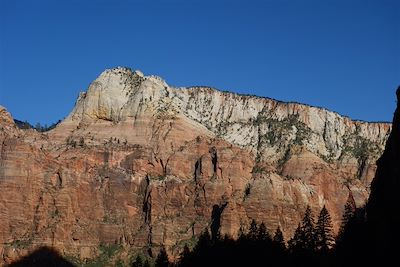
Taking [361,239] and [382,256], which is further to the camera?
[361,239]

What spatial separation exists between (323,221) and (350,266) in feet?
53.5

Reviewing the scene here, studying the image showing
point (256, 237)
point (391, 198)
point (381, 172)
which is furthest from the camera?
point (256, 237)

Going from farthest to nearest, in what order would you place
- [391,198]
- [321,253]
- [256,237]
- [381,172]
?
[256,237] < [321,253] < [381,172] < [391,198]

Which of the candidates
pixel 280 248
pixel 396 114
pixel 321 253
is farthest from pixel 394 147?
pixel 280 248

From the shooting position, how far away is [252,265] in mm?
160625

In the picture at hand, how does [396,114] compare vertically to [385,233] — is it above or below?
above

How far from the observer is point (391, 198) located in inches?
4722

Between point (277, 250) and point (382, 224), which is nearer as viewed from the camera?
point (382, 224)

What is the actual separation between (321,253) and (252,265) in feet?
67.0

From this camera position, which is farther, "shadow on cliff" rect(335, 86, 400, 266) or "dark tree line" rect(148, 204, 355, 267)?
"dark tree line" rect(148, 204, 355, 267)

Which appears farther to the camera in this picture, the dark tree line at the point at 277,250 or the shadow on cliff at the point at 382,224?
the dark tree line at the point at 277,250

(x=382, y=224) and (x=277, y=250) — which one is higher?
(x=277, y=250)

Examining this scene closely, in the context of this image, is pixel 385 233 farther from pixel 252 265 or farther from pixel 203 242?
pixel 203 242

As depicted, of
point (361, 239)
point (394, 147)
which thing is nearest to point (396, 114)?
point (394, 147)
